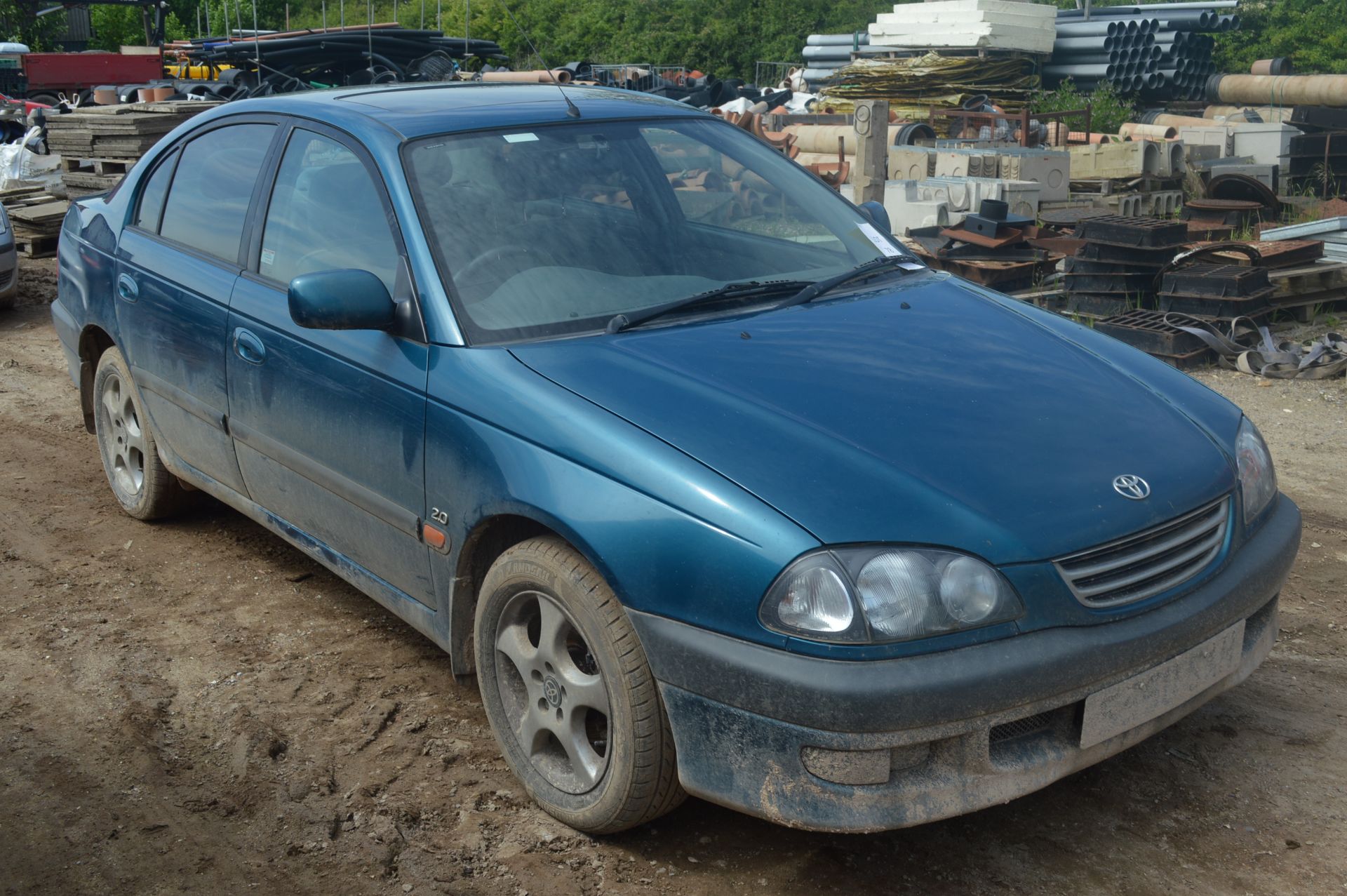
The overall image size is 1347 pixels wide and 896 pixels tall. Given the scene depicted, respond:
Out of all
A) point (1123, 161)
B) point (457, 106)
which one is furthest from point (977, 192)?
point (457, 106)

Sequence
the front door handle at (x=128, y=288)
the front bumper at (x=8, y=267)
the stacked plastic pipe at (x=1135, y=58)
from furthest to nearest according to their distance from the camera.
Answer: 1. the stacked plastic pipe at (x=1135, y=58)
2. the front bumper at (x=8, y=267)
3. the front door handle at (x=128, y=288)

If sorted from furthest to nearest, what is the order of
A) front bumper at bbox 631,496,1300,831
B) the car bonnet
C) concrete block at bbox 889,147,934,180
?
1. concrete block at bbox 889,147,934,180
2. the car bonnet
3. front bumper at bbox 631,496,1300,831

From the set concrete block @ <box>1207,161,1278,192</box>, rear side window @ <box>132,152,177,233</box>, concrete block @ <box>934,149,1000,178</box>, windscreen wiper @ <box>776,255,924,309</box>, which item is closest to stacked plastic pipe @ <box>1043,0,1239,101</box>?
concrete block @ <box>1207,161,1278,192</box>

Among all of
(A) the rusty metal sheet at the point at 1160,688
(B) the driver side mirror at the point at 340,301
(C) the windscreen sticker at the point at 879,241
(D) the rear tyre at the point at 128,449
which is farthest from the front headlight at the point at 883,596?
(D) the rear tyre at the point at 128,449

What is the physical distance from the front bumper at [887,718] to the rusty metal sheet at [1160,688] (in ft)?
0.08

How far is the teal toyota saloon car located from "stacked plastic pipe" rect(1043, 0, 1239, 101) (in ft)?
61.3

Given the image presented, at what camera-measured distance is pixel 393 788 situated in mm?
3295

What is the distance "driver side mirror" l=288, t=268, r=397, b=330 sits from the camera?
3.23 m

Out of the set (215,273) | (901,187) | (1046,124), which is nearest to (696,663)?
(215,273)

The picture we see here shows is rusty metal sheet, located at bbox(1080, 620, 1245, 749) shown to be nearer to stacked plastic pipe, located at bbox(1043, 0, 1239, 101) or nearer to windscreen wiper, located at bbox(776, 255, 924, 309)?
windscreen wiper, located at bbox(776, 255, 924, 309)

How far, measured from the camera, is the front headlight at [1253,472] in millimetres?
→ 3104

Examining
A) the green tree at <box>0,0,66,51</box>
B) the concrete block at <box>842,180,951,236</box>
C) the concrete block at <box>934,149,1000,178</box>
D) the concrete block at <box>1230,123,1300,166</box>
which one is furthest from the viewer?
the green tree at <box>0,0,66,51</box>

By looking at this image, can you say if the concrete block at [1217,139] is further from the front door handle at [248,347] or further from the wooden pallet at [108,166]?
the front door handle at [248,347]

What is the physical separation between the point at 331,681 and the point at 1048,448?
7.59 ft
